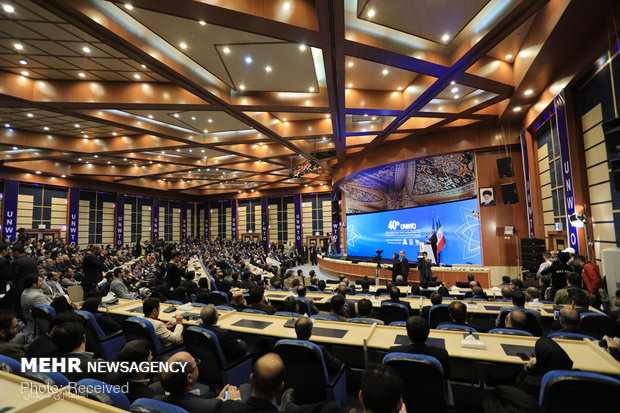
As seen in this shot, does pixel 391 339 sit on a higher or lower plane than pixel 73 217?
lower

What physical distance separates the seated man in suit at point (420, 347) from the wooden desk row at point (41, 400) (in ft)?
6.26

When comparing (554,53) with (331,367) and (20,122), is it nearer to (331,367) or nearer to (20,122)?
(331,367)

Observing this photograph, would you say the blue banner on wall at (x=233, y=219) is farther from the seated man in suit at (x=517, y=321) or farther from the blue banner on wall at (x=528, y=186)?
the seated man in suit at (x=517, y=321)

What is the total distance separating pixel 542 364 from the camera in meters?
2.07

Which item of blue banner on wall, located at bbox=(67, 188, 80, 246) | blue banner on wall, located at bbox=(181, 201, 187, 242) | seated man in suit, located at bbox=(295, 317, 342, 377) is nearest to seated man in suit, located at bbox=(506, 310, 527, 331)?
seated man in suit, located at bbox=(295, 317, 342, 377)

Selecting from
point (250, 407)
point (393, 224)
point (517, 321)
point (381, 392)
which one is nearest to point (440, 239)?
point (393, 224)

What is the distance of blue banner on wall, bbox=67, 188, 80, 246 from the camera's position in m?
17.1

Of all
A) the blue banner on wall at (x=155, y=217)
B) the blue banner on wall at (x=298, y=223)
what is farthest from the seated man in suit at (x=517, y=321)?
the blue banner on wall at (x=155, y=217)

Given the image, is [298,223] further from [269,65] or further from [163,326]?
[163,326]

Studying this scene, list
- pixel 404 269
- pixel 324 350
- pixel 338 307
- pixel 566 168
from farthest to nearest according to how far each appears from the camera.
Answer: pixel 404 269
pixel 566 168
pixel 338 307
pixel 324 350

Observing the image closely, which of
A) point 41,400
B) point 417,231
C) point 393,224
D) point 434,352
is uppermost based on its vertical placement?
point 393,224

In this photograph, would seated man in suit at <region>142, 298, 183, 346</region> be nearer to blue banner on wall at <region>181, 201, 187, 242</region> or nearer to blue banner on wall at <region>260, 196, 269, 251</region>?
blue banner on wall at <region>260, 196, 269, 251</region>

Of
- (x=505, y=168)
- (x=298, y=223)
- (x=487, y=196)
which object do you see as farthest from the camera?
(x=298, y=223)

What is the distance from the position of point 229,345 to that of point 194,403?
112cm
